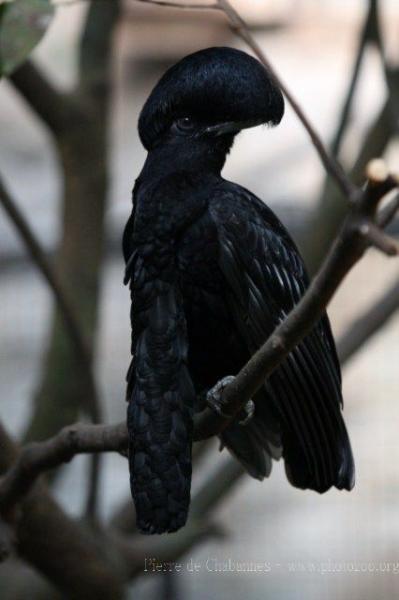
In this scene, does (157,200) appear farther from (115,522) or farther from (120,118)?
(120,118)

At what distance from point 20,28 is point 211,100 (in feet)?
1.29

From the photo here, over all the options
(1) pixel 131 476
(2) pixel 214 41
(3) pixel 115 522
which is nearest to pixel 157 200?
(1) pixel 131 476

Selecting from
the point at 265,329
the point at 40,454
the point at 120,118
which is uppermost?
the point at 265,329

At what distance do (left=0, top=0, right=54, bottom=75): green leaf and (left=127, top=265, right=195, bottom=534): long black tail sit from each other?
412mm

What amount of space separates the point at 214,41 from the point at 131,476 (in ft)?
11.2

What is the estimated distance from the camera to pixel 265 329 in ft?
5.57

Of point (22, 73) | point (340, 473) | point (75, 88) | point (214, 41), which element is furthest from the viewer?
point (214, 41)

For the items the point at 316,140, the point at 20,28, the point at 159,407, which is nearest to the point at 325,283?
the point at 316,140

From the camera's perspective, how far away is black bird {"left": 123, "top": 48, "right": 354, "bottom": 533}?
5.41 ft

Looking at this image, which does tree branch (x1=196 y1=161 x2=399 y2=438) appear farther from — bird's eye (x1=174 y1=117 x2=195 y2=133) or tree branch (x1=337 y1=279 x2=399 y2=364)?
tree branch (x1=337 y1=279 x2=399 y2=364)

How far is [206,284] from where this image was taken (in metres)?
1.73

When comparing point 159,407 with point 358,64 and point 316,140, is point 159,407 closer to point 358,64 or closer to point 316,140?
point 316,140

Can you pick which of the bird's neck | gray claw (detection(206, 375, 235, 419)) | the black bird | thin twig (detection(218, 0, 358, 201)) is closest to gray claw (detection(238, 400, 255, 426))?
the black bird

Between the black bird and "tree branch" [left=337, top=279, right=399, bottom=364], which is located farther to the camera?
"tree branch" [left=337, top=279, right=399, bottom=364]
